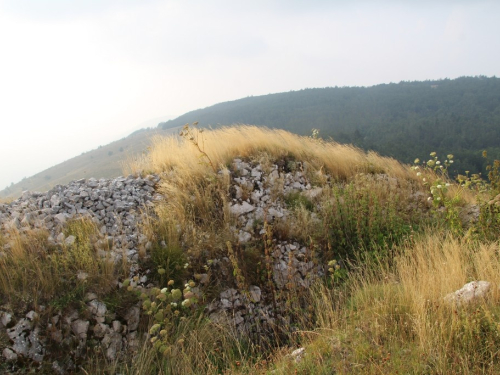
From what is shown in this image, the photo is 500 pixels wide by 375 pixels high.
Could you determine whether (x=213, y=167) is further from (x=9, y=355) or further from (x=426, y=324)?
(x=426, y=324)

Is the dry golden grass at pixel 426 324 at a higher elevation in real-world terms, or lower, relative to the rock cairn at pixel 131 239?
lower

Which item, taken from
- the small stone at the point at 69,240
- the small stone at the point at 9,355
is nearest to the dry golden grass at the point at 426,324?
the small stone at the point at 9,355

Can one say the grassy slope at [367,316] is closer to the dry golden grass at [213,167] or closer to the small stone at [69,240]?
the dry golden grass at [213,167]

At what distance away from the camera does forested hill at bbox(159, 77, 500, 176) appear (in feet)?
195

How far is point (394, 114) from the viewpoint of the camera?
91500mm

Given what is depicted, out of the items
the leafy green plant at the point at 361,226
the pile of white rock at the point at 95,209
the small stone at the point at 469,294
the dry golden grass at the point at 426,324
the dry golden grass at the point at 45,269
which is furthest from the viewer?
the leafy green plant at the point at 361,226

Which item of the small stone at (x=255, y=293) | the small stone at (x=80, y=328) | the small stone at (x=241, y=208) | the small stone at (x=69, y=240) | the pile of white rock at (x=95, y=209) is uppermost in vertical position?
the pile of white rock at (x=95, y=209)

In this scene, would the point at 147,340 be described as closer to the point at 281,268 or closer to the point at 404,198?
the point at 281,268

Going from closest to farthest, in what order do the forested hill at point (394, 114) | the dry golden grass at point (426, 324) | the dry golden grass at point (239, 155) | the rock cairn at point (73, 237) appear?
1. the dry golden grass at point (426, 324)
2. the rock cairn at point (73, 237)
3. the dry golden grass at point (239, 155)
4. the forested hill at point (394, 114)

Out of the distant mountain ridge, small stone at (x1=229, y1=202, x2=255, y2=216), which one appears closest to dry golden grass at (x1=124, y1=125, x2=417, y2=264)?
small stone at (x1=229, y1=202, x2=255, y2=216)

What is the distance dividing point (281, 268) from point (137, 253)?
1776 millimetres

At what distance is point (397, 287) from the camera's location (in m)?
2.94

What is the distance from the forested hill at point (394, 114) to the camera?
59375 millimetres

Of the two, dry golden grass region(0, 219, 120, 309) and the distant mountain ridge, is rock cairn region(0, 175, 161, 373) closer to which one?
dry golden grass region(0, 219, 120, 309)
